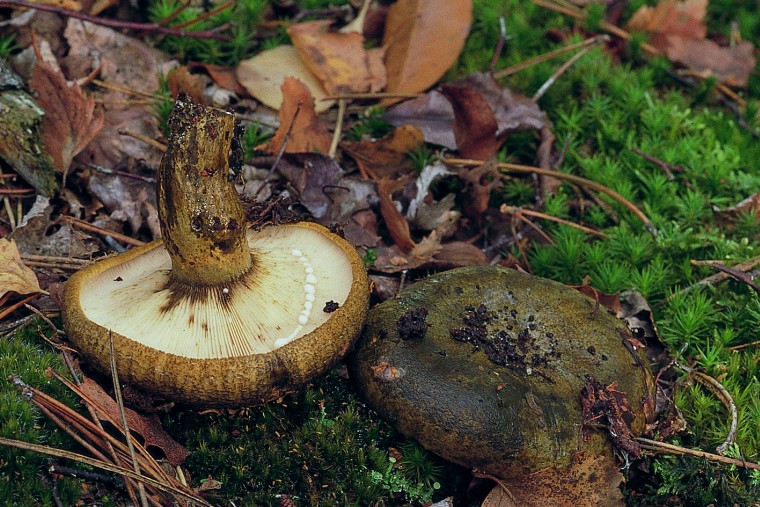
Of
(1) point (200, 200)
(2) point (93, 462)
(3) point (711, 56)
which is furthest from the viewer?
(3) point (711, 56)

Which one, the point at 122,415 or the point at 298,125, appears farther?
the point at 298,125

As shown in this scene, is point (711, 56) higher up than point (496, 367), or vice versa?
point (711, 56)

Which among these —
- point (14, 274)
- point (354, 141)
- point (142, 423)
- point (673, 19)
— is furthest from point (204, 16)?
point (673, 19)

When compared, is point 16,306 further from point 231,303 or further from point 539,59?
point 539,59

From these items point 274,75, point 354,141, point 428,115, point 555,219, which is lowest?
point 555,219

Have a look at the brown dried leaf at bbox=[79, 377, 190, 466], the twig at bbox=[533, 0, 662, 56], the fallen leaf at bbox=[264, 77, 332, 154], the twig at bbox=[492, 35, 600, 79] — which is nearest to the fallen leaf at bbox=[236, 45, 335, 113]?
the fallen leaf at bbox=[264, 77, 332, 154]

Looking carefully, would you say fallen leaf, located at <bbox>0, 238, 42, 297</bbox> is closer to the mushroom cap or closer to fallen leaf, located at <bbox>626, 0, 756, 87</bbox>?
the mushroom cap

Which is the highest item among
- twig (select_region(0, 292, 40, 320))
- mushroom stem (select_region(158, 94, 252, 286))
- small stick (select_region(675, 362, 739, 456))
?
mushroom stem (select_region(158, 94, 252, 286))
